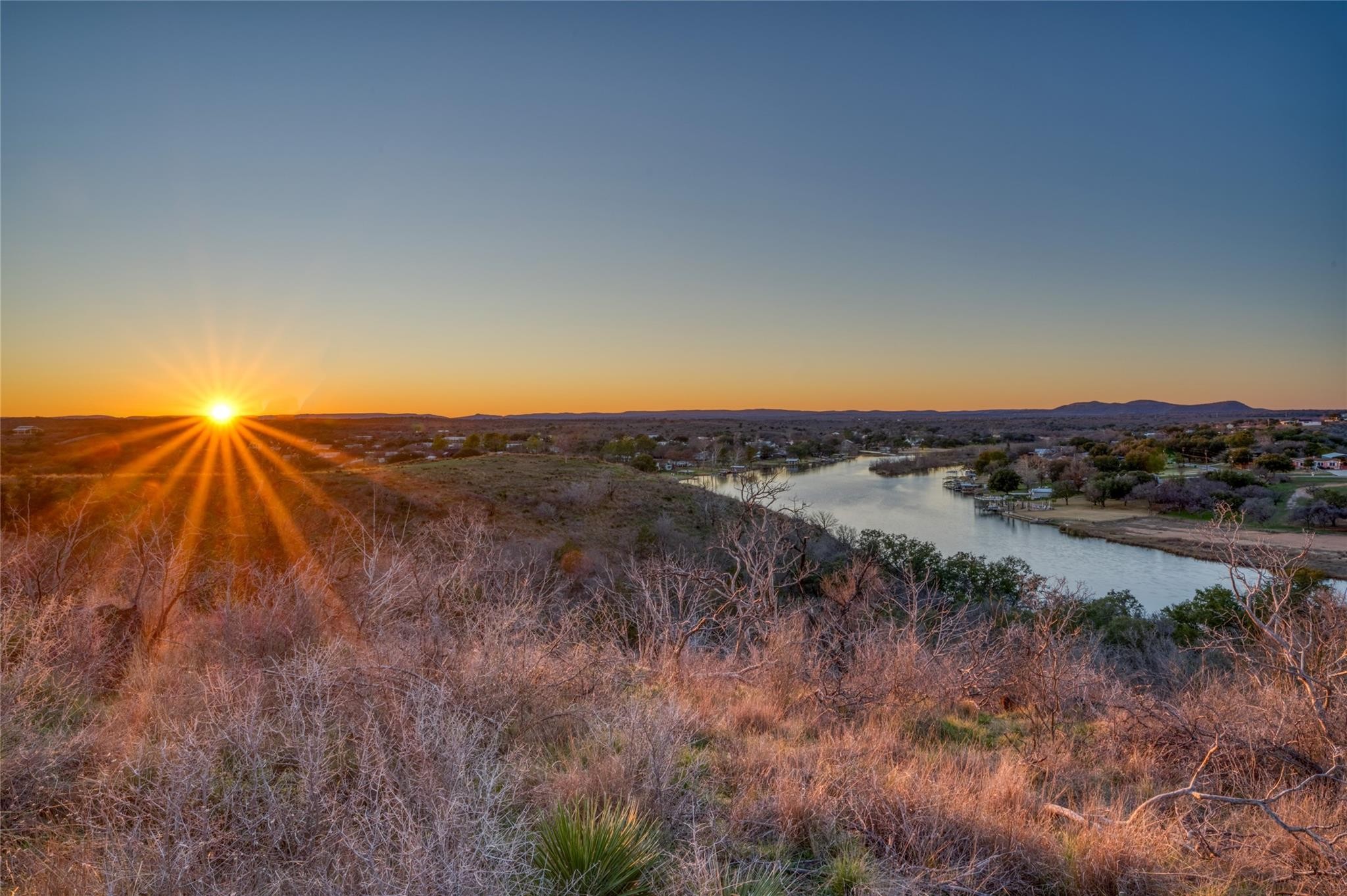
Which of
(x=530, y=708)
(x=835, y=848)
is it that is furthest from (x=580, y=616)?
(x=835, y=848)

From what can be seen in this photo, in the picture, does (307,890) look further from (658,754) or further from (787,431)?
(787,431)

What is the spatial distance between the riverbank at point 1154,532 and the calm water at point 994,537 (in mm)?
614

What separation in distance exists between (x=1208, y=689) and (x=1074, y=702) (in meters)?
1.39

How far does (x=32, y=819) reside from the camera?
3.29 metres

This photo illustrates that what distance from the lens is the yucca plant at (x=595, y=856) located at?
9.70 feet

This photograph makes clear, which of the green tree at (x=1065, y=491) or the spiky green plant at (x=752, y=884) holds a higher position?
the spiky green plant at (x=752, y=884)

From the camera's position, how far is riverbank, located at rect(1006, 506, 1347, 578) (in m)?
22.3

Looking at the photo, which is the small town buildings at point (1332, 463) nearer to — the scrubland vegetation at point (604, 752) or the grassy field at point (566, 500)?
the grassy field at point (566, 500)

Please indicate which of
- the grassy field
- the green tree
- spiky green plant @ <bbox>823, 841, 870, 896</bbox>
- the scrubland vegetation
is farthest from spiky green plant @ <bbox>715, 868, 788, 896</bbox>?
the green tree

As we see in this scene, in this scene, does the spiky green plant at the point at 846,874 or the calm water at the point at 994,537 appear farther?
the calm water at the point at 994,537

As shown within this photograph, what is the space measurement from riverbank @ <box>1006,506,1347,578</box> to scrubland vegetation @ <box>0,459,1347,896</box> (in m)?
16.2

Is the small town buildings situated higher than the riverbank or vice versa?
the small town buildings

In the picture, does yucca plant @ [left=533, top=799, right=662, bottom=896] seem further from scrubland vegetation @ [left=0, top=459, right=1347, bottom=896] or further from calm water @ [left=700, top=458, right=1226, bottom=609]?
calm water @ [left=700, top=458, right=1226, bottom=609]

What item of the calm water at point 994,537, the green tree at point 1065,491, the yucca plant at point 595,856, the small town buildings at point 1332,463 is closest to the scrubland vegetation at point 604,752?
the yucca plant at point 595,856
